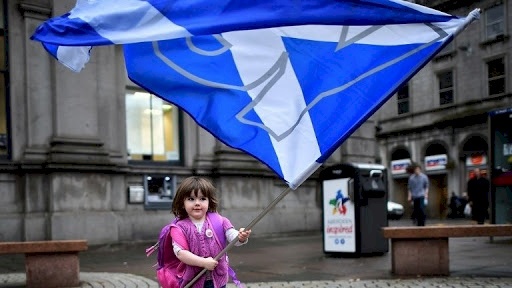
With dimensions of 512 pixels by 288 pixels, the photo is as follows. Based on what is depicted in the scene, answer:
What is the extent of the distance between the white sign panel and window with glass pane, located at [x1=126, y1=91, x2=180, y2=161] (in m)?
→ 4.96

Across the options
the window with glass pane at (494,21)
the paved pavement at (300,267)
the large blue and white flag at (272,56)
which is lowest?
the paved pavement at (300,267)

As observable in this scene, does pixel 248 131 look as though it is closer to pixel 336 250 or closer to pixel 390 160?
pixel 336 250

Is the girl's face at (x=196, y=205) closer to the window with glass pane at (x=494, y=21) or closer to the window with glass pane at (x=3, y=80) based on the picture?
the window with glass pane at (x=3, y=80)

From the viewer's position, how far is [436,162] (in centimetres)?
3950

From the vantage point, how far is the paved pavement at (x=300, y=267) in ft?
23.0

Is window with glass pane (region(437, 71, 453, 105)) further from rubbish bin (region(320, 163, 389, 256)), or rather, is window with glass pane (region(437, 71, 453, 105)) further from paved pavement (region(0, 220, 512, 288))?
rubbish bin (region(320, 163, 389, 256))

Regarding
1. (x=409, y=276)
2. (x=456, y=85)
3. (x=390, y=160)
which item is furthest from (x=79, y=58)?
(x=390, y=160)

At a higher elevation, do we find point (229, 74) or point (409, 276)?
point (229, 74)

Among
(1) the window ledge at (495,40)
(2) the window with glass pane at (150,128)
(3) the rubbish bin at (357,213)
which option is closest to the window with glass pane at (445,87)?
(1) the window ledge at (495,40)

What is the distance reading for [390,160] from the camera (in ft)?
142

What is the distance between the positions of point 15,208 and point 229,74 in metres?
9.05

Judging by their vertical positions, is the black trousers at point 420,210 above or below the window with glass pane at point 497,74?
below

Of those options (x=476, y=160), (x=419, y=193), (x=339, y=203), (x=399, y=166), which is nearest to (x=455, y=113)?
(x=476, y=160)

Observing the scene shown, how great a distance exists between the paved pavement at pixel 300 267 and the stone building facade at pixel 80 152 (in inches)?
28.4
